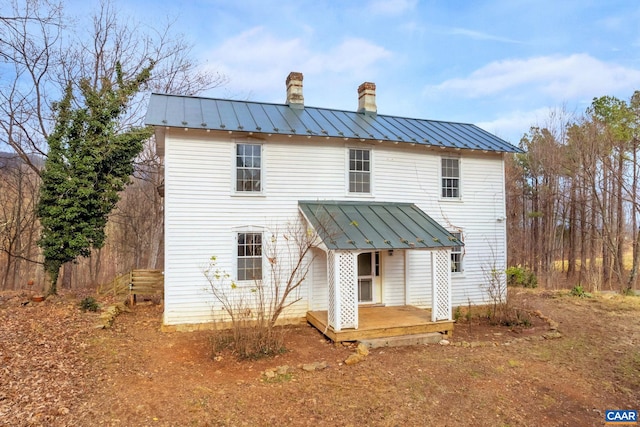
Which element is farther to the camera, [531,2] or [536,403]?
[531,2]

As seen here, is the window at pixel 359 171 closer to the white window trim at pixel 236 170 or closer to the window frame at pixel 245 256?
Answer: the white window trim at pixel 236 170

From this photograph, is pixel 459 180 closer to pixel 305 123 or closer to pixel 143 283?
pixel 305 123

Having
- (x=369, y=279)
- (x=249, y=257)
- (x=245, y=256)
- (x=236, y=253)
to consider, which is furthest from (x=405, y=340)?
(x=236, y=253)

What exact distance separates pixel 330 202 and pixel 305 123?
2.58m

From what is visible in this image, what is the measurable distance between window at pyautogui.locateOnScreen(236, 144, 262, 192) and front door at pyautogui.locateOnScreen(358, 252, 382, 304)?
12.7 feet

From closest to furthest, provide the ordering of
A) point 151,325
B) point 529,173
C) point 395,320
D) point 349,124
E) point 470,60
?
point 395,320
point 151,325
point 349,124
point 470,60
point 529,173

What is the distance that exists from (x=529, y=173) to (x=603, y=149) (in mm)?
5522

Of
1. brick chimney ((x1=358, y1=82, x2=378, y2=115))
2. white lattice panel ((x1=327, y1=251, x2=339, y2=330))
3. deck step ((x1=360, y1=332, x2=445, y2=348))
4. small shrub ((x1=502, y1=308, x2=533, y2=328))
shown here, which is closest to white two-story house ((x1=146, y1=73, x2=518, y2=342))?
white lattice panel ((x1=327, y1=251, x2=339, y2=330))

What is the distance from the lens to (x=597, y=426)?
197 inches

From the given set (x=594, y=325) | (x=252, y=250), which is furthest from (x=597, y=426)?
(x=252, y=250)

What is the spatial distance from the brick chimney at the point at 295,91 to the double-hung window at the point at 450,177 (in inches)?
209

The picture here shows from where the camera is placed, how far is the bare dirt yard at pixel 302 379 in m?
4.94

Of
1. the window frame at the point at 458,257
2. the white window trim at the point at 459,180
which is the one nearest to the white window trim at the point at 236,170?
the white window trim at the point at 459,180

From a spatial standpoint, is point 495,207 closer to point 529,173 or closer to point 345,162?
point 345,162
